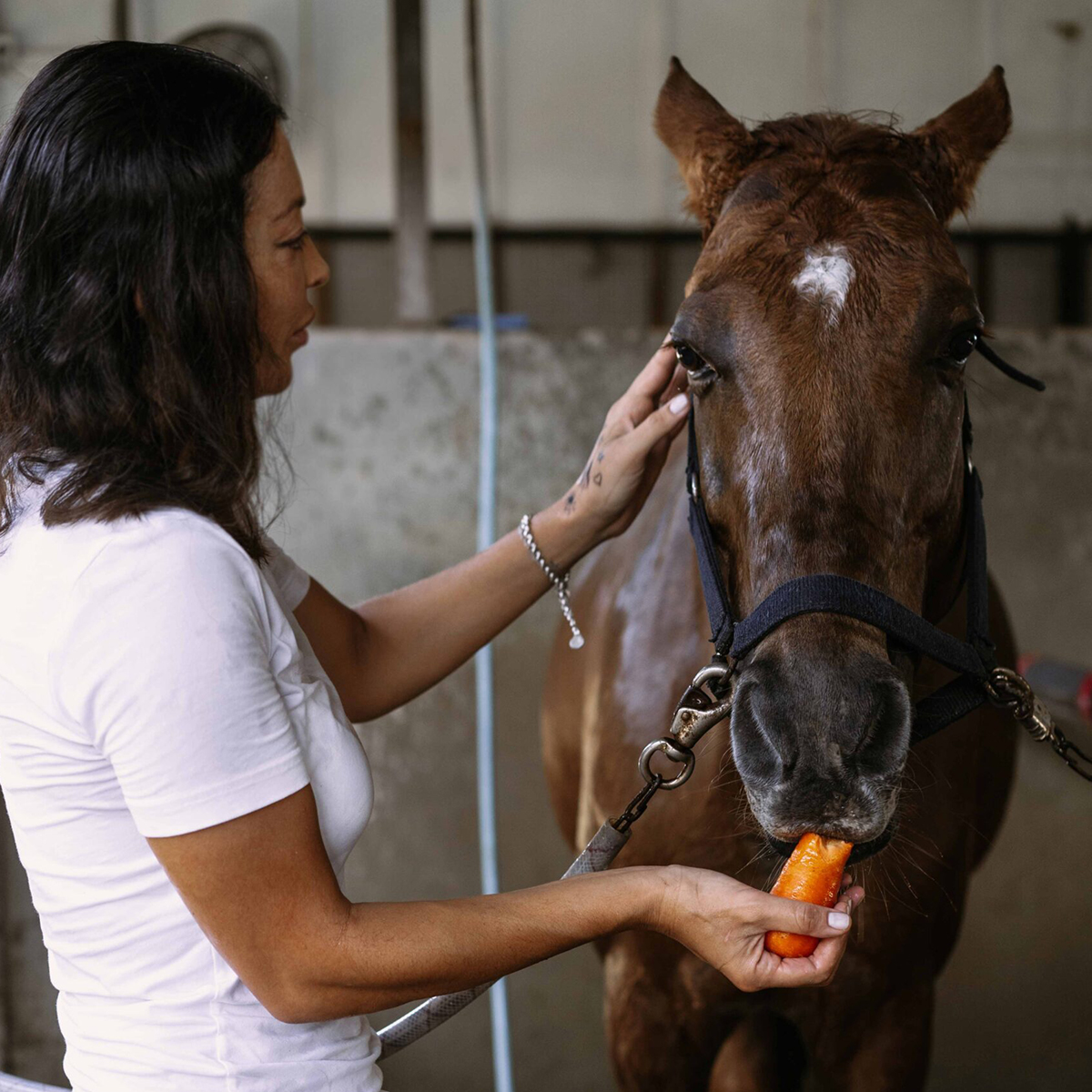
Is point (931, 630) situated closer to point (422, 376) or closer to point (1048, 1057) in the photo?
point (422, 376)

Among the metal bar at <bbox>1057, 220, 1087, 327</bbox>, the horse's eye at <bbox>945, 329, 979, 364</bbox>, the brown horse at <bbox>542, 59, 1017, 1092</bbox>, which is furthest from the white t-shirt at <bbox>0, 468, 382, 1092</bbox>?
the metal bar at <bbox>1057, 220, 1087, 327</bbox>

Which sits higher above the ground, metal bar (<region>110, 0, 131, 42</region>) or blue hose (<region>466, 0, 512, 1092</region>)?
A: metal bar (<region>110, 0, 131, 42</region>)

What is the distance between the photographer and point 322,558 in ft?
8.18

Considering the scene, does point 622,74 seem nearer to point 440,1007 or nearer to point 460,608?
point 460,608

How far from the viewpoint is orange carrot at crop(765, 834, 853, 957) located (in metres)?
0.81

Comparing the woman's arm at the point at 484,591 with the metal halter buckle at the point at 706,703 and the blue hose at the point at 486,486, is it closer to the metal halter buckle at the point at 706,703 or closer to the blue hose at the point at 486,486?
the metal halter buckle at the point at 706,703

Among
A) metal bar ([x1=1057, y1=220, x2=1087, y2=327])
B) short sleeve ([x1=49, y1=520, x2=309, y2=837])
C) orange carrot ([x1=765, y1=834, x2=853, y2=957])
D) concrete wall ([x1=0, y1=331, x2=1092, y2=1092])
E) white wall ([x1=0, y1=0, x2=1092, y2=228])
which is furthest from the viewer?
metal bar ([x1=1057, y1=220, x2=1087, y2=327])

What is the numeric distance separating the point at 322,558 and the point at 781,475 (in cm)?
172

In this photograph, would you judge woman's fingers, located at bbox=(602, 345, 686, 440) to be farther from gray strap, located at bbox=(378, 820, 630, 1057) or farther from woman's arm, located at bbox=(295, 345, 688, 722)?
gray strap, located at bbox=(378, 820, 630, 1057)

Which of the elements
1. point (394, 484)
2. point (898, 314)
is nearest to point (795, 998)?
point (898, 314)

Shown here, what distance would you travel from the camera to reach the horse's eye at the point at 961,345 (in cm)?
98

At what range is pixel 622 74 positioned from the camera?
4973mm

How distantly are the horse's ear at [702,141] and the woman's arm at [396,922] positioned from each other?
717 millimetres

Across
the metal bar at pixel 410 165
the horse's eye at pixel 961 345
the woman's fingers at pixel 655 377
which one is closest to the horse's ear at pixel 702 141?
the woman's fingers at pixel 655 377
